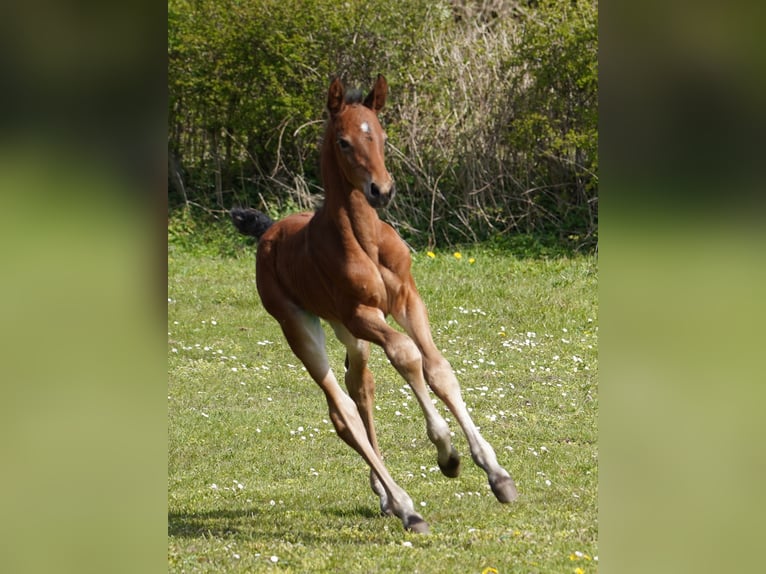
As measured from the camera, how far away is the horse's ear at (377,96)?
4984 mm

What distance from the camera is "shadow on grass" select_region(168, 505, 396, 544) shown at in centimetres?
530

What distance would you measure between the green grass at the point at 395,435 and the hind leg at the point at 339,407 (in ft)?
0.46

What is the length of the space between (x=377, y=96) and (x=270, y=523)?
2.27m

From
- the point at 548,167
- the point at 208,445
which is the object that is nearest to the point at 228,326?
the point at 208,445

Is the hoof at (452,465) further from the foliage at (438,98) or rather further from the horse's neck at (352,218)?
the foliage at (438,98)

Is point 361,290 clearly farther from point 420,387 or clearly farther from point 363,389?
point 363,389

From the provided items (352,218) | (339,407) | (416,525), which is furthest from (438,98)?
(416,525)

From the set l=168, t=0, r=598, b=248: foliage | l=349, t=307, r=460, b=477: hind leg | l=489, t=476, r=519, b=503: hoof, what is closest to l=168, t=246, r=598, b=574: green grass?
l=489, t=476, r=519, b=503: hoof
